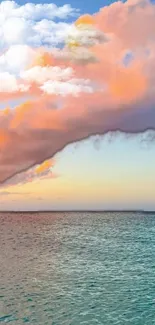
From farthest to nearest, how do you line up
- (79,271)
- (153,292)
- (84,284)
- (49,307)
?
(79,271) → (84,284) → (153,292) → (49,307)

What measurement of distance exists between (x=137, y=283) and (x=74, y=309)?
35.9 ft

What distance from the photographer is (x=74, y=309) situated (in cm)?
2928

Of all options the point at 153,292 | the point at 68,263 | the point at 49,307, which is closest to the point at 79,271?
the point at 68,263

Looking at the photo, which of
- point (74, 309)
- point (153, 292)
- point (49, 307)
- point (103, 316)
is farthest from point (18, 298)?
point (153, 292)

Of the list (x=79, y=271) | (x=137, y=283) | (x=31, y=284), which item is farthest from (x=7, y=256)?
(x=137, y=283)

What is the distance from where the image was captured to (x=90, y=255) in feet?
191

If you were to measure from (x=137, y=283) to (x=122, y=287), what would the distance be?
2720mm

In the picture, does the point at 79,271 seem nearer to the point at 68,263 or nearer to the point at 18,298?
the point at 68,263

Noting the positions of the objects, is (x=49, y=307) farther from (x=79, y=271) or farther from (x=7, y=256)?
(x=7, y=256)

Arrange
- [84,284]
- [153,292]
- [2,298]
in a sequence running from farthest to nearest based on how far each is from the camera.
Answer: [84,284]
[153,292]
[2,298]

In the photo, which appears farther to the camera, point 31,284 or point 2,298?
point 31,284

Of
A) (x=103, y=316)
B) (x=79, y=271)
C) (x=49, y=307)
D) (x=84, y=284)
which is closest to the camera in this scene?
(x=103, y=316)

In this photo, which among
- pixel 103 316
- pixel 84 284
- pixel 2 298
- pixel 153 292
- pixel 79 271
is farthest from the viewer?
pixel 79 271

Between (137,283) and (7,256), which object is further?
(7,256)
